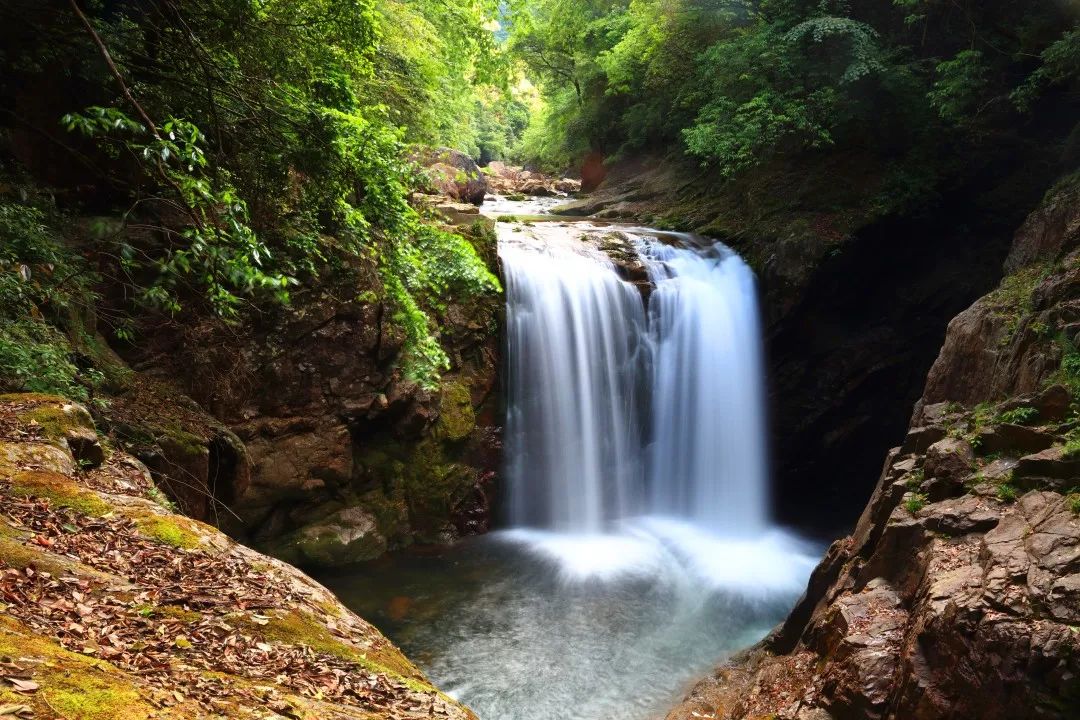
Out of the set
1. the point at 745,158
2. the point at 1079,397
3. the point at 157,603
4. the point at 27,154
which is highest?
the point at 745,158

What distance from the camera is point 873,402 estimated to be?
15.8 metres

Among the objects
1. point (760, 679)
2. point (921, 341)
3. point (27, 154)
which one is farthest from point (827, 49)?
point (27, 154)

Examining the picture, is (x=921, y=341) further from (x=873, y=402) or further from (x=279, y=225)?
(x=279, y=225)

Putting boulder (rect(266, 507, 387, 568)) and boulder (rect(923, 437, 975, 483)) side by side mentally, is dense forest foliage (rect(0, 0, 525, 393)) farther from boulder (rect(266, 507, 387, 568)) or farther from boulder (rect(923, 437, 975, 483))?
boulder (rect(923, 437, 975, 483))

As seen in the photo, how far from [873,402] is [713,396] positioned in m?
4.38

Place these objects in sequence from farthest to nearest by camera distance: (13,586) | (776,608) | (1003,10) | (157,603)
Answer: (1003,10) < (776,608) < (157,603) < (13,586)

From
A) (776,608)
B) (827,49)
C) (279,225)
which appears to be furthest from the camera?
(827,49)

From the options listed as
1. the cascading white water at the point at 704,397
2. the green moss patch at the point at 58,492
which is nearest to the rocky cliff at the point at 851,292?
the cascading white water at the point at 704,397

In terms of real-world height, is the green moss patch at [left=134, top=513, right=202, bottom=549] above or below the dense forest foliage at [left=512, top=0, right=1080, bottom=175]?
below

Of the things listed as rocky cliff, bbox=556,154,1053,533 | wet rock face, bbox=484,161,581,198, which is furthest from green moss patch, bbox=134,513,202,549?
wet rock face, bbox=484,161,581,198

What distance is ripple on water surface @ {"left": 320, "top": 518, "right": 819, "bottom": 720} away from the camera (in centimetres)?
799

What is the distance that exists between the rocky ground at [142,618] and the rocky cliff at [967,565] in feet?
12.6

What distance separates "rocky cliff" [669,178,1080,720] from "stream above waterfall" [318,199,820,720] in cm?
168

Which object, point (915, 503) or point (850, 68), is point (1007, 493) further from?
point (850, 68)
